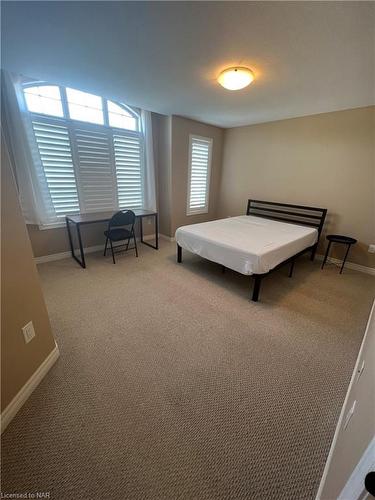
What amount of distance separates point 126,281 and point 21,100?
2.59 metres

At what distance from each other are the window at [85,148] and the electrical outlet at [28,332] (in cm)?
232

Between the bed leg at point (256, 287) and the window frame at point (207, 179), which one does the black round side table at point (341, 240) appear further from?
the window frame at point (207, 179)

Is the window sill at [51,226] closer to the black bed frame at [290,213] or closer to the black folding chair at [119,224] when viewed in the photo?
the black folding chair at [119,224]

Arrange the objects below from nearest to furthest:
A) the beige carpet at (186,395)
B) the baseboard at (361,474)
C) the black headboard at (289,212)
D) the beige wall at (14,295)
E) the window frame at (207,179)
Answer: the baseboard at (361,474) → the beige carpet at (186,395) → the beige wall at (14,295) → the black headboard at (289,212) → the window frame at (207,179)

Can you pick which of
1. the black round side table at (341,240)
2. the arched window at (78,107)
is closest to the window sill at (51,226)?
the arched window at (78,107)

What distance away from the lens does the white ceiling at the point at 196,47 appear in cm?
131

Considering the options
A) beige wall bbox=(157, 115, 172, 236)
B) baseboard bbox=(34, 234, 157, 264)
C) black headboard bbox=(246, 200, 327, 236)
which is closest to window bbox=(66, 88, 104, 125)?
beige wall bbox=(157, 115, 172, 236)

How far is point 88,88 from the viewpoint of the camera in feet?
8.28

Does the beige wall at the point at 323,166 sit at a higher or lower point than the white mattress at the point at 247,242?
higher

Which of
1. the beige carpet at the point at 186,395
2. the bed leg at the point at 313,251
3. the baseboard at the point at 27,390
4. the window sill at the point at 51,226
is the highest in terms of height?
the window sill at the point at 51,226

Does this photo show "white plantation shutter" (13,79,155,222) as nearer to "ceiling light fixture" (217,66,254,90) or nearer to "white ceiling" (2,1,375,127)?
"white ceiling" (2,1,375,127)

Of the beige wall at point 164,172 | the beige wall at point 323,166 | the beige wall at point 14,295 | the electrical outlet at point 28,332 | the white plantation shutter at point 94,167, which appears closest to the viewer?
the beige wall at point 14,295

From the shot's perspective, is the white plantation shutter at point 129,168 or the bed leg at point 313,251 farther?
the white plantation shutter at point 129,168

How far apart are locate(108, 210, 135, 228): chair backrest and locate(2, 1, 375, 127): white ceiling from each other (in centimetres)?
159
